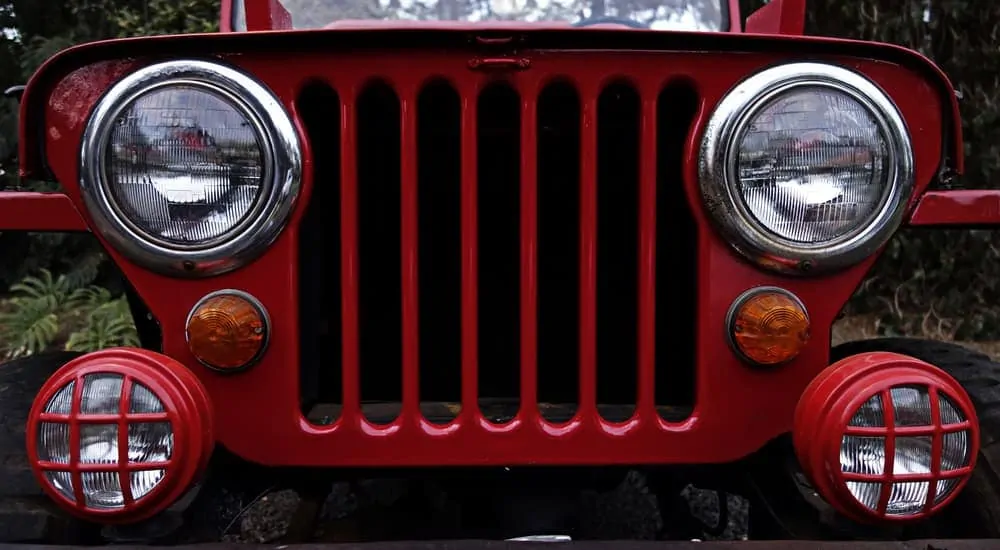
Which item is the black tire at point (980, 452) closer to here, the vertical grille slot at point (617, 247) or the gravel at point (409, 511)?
the vertical grille slot at point (617, 247)

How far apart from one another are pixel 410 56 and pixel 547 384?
2.74ft

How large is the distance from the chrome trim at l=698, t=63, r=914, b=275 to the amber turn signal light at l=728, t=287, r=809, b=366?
0.21 ft

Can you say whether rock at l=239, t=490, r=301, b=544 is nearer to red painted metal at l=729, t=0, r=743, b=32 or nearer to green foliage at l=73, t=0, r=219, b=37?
red painted metal at l=729, t=0, r=743, b=32

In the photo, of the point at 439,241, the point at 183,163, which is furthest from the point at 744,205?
the point at 183,163

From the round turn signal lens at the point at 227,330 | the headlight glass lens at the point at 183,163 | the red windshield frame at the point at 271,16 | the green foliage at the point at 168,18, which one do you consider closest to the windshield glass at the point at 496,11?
the red windshield frame at the point at 271,16

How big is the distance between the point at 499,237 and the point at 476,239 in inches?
12.6

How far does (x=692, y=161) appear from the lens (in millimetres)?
1507

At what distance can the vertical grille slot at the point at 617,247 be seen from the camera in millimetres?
1707

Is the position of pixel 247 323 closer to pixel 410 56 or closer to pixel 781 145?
pixel 410 56

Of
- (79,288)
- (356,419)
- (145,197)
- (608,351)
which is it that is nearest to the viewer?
(145,197)

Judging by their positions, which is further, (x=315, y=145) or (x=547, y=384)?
(x=547, y=384)

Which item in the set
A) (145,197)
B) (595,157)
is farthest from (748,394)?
(145,197)

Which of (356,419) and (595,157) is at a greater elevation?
(595,157)

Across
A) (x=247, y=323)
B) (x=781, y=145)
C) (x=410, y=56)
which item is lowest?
(x=247, y=323)
